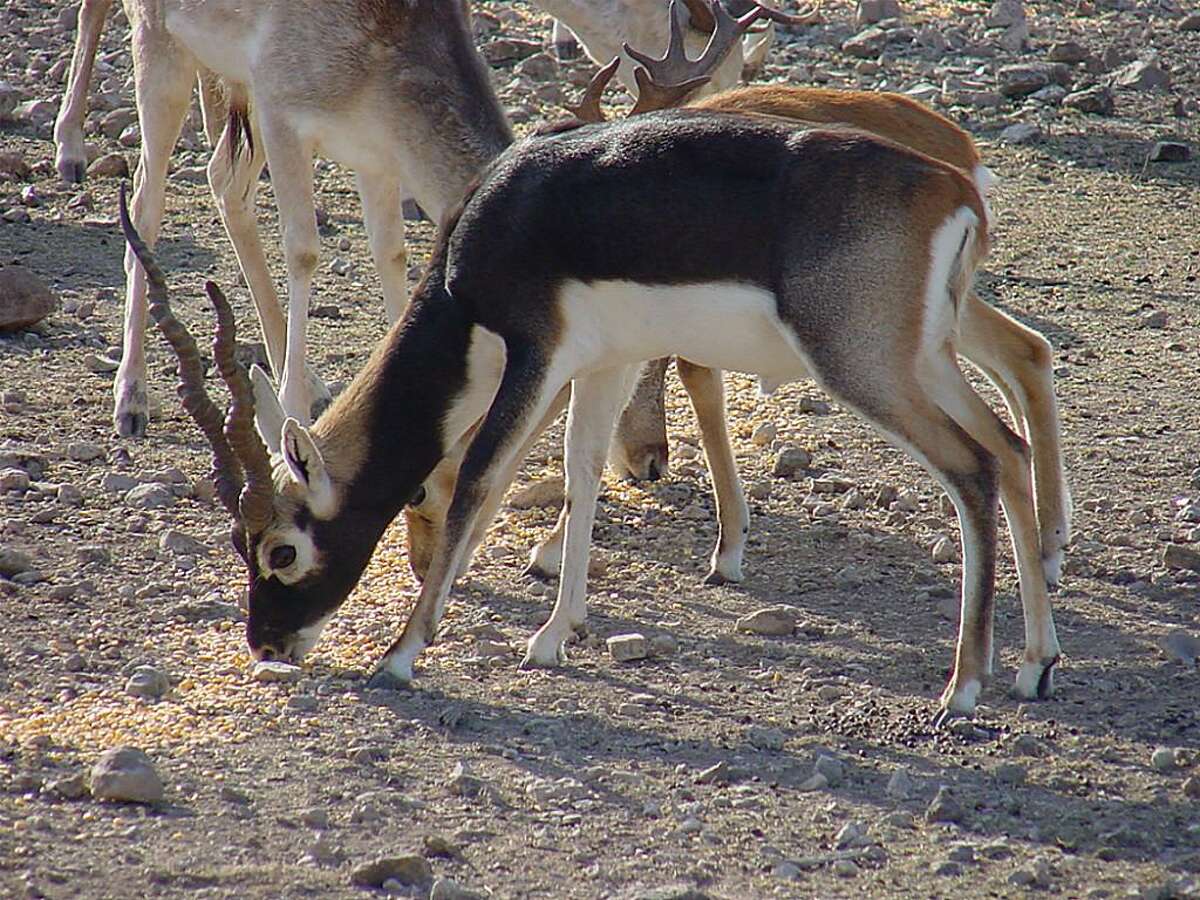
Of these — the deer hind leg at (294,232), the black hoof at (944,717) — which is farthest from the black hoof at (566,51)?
the black hoof at (944,717)

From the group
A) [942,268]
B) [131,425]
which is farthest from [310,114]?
[942,268]

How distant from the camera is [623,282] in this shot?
5602mm

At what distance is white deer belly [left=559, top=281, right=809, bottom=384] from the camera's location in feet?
17.9

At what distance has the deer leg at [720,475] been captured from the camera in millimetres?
6746

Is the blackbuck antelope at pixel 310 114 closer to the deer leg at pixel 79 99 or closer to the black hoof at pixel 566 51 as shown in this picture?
the deer leg at pixel 79 99

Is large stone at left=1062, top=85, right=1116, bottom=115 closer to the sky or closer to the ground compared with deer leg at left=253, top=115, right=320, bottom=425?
closer to the ground

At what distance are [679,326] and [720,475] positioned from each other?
1313mm

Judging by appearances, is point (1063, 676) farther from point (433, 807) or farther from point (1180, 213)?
point (1180, 213)

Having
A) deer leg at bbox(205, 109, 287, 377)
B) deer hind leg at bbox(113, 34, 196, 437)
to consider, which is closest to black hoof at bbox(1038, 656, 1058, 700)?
deer leg at bbox(205, 109, 287, 377)

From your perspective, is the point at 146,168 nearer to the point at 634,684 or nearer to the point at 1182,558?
the point at 634,684

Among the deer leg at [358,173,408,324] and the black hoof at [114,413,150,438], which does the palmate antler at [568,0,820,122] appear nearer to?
the deer leg at [358,173,408,324]

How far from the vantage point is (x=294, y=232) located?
7824mm

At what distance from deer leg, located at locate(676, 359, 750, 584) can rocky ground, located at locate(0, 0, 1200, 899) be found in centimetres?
10

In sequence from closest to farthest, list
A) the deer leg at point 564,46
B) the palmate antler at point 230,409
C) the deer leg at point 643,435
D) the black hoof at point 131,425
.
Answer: the palmate antler at point 230,409 < the deer leg at point 643,435 < the black hoof at point 131,425 < the deer leg at point 564,46
